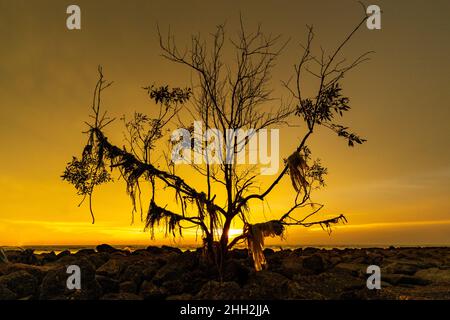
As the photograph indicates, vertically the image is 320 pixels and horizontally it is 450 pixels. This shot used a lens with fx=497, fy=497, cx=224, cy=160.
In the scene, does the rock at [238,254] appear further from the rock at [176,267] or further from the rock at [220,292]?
the rock at [220,292]

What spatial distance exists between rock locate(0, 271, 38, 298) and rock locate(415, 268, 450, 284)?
10.5 meters

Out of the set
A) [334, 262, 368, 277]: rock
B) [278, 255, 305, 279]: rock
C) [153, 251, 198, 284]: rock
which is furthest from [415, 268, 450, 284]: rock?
[153, 251, 198, 284]: rock

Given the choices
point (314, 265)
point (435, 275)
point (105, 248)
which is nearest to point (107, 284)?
point (314, 265)

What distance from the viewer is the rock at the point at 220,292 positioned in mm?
10008

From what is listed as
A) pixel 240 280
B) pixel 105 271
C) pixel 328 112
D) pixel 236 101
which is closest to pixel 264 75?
pixel 236 101

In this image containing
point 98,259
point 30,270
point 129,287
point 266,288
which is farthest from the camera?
point 98,259

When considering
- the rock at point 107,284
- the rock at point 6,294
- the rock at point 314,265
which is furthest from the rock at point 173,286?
the rock at point 314,265

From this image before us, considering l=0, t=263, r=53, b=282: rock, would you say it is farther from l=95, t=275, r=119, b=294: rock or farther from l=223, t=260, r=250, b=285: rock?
l=223, t=260, r=250, b=285: rock

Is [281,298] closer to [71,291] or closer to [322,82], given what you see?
[71,291]

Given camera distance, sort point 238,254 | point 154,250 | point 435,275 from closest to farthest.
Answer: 1. point 435,275
2. point 238,254
3. point 154,250

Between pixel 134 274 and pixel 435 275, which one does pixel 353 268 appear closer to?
pixel 435 275

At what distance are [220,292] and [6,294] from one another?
5.27 meters

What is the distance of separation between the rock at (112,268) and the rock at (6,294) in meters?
2.49

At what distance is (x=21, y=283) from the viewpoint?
1218cm
